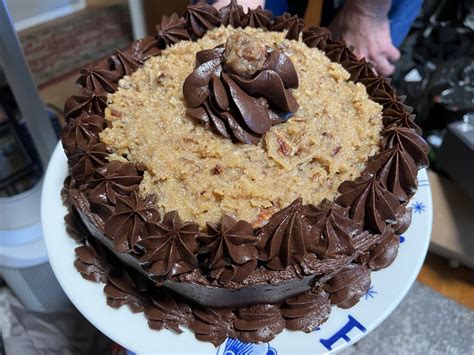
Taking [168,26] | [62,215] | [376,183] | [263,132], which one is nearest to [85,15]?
[168,26]

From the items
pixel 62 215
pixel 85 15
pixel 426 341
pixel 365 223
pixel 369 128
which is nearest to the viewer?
pixel 365 223

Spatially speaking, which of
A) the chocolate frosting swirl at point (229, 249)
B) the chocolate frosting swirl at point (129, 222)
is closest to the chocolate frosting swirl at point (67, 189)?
the chocolate frosting swirl at point (129, 222)

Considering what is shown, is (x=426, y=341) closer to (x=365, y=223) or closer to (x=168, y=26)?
(x=365, y=223)

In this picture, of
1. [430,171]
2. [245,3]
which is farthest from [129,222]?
[430,171]

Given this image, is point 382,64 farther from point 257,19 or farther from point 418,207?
point 418,207

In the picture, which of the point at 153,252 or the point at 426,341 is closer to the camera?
the point at 153,252

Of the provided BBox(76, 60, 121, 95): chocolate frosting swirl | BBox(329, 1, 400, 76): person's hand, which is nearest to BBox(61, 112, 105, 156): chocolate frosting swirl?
BBox(76, 60, 121, 95): chocolate frosting swirl

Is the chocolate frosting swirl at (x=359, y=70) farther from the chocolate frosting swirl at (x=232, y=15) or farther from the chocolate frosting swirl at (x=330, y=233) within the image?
the chocolate frosting swirl at (x=330, y=233)
